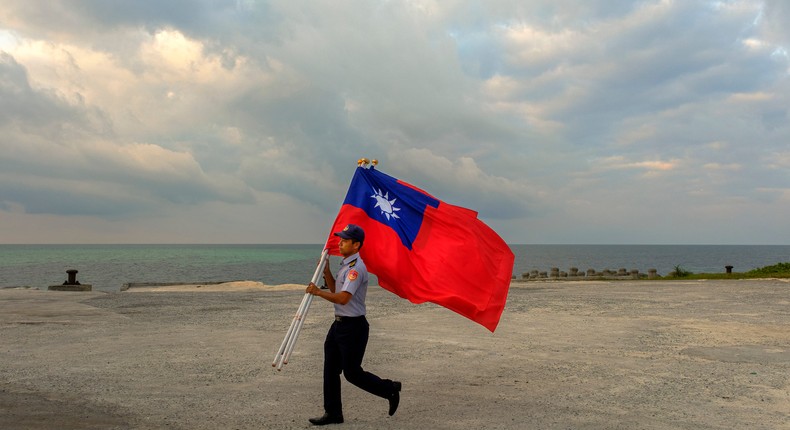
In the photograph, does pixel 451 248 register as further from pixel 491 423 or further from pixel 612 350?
pixel 612 350

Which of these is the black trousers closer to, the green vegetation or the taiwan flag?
the taiwan flag

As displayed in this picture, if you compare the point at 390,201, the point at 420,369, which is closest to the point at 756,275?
the point at 420,369

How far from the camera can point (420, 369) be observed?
954 centimetres

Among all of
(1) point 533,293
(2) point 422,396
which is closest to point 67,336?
(2) point 422,396

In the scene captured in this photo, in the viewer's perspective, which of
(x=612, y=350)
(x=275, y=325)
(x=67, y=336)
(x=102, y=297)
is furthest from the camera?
(x=102, y=297)

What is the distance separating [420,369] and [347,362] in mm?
3327

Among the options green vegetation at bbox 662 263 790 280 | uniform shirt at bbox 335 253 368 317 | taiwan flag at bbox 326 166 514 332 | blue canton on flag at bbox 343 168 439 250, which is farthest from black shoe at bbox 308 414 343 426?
green vegetation at bbox 662 263 790 280

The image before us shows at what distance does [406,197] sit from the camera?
8.41m

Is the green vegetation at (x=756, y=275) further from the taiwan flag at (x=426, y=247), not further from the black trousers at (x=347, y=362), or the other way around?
the black trousers at (x=347, y=362)

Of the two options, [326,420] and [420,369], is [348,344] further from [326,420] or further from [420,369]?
[420,369]

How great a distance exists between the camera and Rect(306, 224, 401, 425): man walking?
255 inches

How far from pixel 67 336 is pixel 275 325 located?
4.29 meters

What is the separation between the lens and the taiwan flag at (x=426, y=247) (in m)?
7.83

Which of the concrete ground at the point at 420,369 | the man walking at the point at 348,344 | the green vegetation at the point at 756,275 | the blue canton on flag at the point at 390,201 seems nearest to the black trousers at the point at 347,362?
the man walking at the point at 348,344
